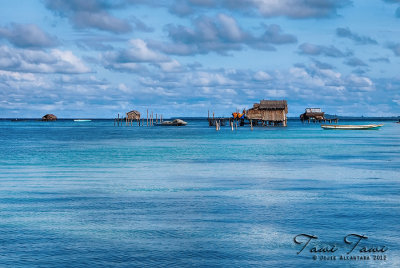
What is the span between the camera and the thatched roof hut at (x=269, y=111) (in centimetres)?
10431

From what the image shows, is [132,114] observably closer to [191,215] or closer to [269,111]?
[269,111]

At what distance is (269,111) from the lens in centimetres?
10550

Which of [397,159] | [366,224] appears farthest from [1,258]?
[397,159]

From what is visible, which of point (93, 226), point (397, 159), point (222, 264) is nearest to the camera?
point (222, 264)

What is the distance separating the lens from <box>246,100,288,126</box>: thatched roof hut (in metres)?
104

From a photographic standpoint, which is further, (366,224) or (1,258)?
(366,224)

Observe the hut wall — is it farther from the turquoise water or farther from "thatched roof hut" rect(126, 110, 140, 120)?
the turquoise water

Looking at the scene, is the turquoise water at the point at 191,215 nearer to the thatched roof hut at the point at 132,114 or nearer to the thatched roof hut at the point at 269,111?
the thatched roof hut at the point at 269,111

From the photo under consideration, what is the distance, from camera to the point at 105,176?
2506 centimetres

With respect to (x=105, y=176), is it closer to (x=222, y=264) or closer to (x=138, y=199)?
(x=138, y=199)

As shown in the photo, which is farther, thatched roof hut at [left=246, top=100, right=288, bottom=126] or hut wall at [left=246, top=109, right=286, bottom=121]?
hut wall at [left=246, top=109, right=286, bottom=121]

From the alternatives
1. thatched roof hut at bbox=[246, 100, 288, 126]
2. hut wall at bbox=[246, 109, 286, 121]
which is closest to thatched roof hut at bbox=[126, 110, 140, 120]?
thatched roof hut at bbox=[246, 100, 288, 126]

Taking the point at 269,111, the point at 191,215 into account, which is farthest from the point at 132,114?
the point at 191,215

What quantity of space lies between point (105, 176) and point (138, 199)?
784 cm
